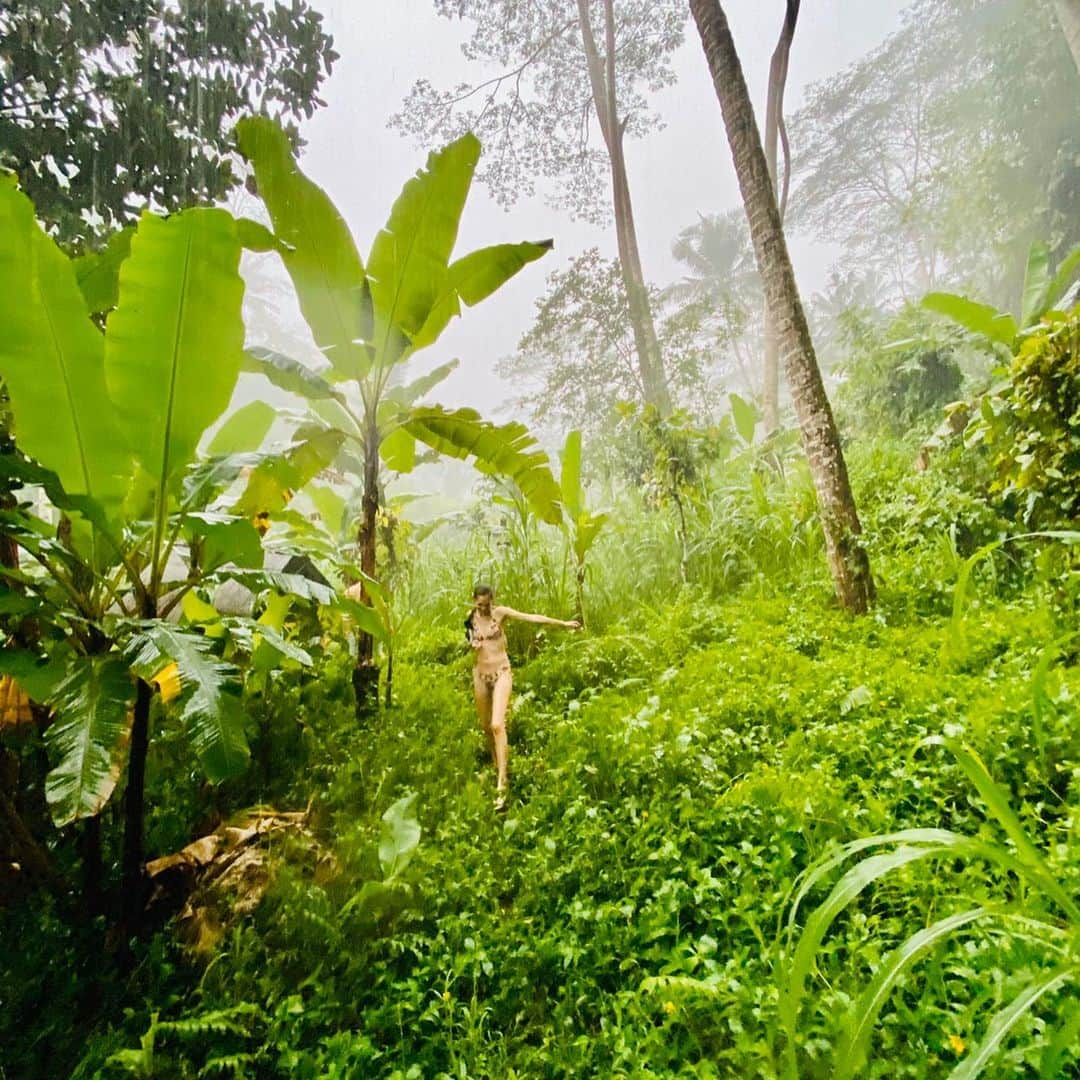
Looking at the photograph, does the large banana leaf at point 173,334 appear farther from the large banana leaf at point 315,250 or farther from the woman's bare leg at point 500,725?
the woman's bare leg at point 500,725

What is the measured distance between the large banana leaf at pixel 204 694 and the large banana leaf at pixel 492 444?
177 cm

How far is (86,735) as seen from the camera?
1.22 meters

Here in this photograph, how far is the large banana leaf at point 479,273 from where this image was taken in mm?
2740

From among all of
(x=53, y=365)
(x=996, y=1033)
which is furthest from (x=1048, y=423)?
(x=53, y=365)

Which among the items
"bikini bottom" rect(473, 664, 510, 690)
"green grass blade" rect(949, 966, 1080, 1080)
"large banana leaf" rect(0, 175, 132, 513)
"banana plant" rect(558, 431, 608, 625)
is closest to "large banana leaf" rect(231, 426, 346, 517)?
"large banana leaf" rect(0, 175, 132, 513)

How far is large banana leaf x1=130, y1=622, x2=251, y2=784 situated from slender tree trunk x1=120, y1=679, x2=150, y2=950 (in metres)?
0.24

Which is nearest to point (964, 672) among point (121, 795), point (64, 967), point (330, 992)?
point (330, 992)

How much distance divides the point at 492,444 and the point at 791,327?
6.23 ft

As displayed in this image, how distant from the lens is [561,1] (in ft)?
34.2

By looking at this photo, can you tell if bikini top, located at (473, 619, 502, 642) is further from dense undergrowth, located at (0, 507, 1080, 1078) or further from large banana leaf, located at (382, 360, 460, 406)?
large banana leaf, located at (382, 360, 460, 406)

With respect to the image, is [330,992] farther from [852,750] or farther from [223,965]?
[852,750]

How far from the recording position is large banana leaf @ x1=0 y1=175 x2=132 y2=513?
1423 millimetres

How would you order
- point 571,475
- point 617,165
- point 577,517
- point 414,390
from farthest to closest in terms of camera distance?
point 617,165 < point 571,475 < point 577,517 < point 414,390

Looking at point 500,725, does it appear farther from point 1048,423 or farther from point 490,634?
point 1048,423
